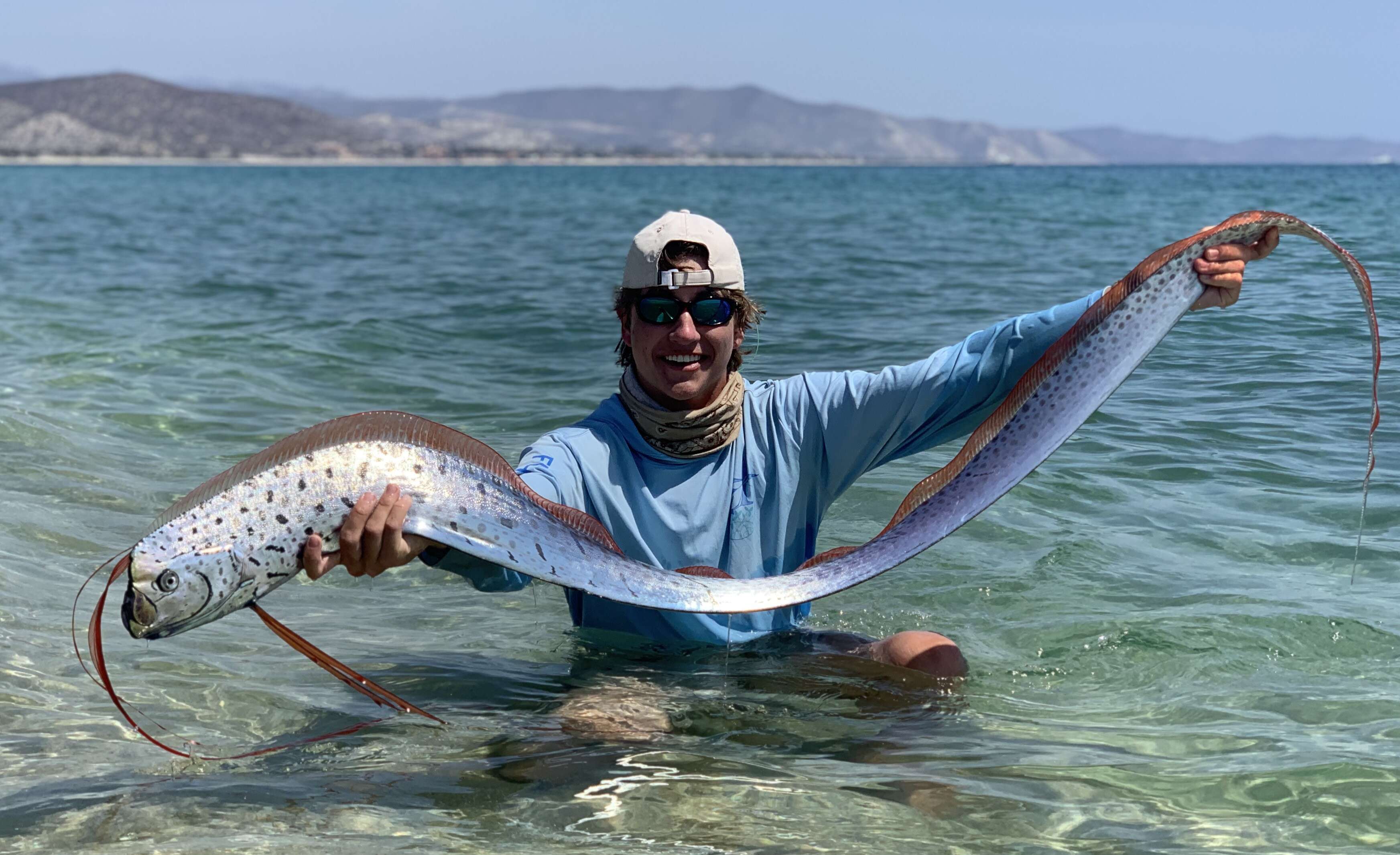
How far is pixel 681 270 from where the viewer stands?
398cm

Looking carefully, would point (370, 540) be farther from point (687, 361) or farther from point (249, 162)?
point (249, 162)

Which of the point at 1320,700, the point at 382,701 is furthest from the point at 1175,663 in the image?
the point at 382,701

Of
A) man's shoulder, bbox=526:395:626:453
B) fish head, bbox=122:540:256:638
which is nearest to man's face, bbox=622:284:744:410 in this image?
man's shoulder, bbox=526:395:626:453

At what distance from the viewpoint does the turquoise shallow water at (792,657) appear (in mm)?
3645

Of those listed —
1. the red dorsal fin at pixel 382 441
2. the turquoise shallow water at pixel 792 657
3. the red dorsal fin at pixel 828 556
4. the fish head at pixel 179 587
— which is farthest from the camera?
the red dorsal fin at pixel 828 556

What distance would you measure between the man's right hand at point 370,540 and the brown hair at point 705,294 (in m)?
1.07

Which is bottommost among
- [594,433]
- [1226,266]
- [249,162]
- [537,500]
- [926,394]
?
[537,500]

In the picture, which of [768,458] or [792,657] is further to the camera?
[792,657]

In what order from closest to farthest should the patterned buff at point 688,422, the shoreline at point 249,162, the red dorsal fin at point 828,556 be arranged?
the red dorsal fin at point 828,556 → the patterned buff at point 688,422 → the shoreline at point 249,162

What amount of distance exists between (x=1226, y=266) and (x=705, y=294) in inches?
60.4

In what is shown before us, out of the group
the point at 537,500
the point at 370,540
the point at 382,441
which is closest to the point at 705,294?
the point at 537,500

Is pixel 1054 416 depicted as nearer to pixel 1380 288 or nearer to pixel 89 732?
pixel 89 732

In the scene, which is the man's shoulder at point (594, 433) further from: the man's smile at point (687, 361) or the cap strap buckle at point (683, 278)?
the cap strap buckle at point (683, 278)

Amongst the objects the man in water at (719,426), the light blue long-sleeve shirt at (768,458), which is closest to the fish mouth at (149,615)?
the man in water at (719,426)
